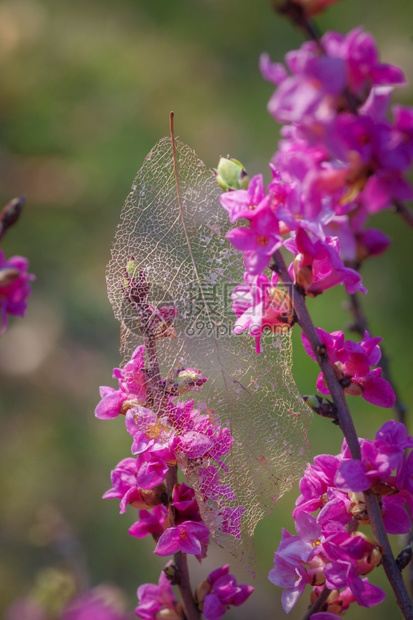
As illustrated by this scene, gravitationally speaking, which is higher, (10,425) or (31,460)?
(10,425)

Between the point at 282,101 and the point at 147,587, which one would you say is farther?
the point at 147,587

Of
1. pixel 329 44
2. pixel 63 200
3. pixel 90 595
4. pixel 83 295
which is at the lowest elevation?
pixel 90 595

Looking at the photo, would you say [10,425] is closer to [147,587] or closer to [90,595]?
[90,595]

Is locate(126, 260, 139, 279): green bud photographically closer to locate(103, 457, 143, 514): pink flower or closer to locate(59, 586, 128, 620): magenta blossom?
locate(103, 457, 143, 514): pink flower

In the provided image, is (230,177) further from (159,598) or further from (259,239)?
(159,598)

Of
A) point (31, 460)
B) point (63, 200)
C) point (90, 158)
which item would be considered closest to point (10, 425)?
point (31, 460)

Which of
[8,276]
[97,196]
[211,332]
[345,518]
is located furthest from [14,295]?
[97,196]
